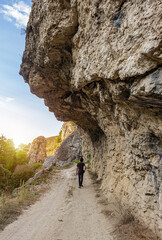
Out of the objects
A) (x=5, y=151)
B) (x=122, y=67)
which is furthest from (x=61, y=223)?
(x=5, y=151)

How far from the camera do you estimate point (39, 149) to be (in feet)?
157

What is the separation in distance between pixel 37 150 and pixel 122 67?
47048 millimetres

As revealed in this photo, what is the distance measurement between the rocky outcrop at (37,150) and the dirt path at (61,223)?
40.1m

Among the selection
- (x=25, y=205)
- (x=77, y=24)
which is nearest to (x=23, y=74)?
(x=77, y=24)

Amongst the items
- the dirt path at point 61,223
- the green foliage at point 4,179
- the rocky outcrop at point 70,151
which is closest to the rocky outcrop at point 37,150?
the rocky outcrop at point 70,151

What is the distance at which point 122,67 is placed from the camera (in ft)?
13.4

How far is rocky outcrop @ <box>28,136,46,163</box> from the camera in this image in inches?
1783

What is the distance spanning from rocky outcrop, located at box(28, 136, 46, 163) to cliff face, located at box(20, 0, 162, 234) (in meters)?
40.9

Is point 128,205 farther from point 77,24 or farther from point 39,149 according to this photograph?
point 39,149

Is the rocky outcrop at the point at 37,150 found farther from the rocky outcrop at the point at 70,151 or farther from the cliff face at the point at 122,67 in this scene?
the cliff face at the point at 122,67

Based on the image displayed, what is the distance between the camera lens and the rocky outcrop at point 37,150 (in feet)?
149

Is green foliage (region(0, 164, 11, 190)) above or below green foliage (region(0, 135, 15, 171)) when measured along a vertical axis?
below

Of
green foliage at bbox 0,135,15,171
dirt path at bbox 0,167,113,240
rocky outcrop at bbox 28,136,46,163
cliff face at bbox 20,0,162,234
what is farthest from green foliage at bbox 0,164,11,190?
rocky outcrop at bbox 28,136,46,163

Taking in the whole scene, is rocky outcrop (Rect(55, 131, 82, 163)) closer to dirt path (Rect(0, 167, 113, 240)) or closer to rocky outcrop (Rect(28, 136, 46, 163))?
rocky outcrop (Rect(28, 136, 46, 163))
